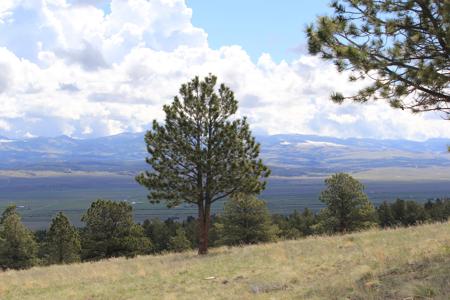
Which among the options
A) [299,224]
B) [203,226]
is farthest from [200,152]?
[299,224]

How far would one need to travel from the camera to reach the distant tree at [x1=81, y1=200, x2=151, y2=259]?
53250mm

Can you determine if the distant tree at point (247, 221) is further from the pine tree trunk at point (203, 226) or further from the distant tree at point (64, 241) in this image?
the pine tree trunk at point (203, 226)

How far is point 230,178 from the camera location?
93.7ft

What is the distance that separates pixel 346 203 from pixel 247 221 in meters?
12.5

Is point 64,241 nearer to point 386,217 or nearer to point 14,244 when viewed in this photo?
point 14,244

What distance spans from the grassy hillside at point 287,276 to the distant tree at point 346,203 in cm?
2678

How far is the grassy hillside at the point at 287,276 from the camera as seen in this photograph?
12.7m

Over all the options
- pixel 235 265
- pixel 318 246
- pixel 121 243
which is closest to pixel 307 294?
pixel 235 265

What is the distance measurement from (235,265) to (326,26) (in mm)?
12520

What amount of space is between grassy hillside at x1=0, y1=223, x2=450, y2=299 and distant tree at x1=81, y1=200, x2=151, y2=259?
2613cm

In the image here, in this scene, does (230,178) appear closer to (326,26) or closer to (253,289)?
(253,289)

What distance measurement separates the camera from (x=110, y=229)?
179ft

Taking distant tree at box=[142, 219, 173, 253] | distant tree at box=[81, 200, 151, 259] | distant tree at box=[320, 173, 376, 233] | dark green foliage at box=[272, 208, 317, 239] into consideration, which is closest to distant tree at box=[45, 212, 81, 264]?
distant tree at box=[81, 200, 151, 259]

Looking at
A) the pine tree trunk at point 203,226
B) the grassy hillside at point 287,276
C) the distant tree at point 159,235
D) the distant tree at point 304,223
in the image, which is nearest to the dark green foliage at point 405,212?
the distant tree at point 304,223
